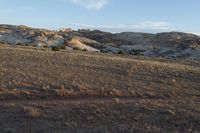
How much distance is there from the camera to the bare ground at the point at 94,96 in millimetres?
18547

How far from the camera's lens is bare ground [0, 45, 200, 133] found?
60.8 feet

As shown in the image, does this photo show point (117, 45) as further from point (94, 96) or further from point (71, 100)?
point (71, 100)

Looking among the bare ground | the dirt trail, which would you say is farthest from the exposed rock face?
the dirt trail

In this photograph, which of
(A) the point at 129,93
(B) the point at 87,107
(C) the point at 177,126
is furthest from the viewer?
(A) the point at 129,93

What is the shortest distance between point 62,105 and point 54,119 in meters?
2.02

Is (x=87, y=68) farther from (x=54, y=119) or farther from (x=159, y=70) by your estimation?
(x=54, y=119)

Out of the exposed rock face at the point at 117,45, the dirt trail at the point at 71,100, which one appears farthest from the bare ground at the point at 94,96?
the exposed rock face at the point at 117,45

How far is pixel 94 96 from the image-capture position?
2383 centimetres

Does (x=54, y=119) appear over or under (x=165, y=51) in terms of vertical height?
over

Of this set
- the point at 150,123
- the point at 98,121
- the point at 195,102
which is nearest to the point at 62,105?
the point at 98,121

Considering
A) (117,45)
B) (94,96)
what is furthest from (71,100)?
(117,45)

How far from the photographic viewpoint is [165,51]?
93.1 m

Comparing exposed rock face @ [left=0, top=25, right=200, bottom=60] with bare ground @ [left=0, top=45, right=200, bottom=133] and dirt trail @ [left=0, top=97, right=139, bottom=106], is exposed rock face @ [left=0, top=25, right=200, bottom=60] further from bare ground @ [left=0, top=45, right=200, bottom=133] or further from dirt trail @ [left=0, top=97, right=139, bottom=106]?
dirt trail @ [left=0, top=97, right=139, bottom=106]

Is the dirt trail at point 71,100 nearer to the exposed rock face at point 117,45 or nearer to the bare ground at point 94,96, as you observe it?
the bare ground at point 94,96
